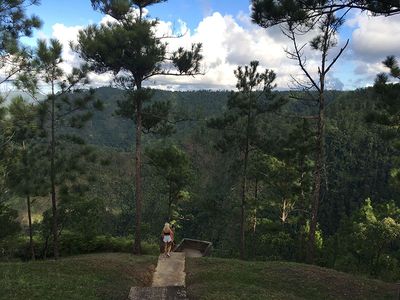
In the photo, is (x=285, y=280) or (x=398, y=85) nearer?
(x=398, y=85)

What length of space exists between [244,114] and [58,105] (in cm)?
1146

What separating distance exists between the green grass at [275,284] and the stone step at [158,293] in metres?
0.29

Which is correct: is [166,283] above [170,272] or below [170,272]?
above

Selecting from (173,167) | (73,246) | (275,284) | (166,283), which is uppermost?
(173,167)

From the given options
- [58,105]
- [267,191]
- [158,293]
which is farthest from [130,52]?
[267,191]

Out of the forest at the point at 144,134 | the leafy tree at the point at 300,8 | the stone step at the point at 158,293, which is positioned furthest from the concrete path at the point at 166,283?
the leafy tree at the point at 300,8

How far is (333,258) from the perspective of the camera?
3803cm

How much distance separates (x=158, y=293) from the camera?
11211 mm

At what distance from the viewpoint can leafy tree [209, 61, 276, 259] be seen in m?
24.1

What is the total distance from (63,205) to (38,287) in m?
13.5

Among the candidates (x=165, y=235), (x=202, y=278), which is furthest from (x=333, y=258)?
(x=202, y=278)

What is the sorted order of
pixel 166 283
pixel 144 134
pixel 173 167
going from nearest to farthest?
pixel 166 283, pixel 144 134, pixel 173 167

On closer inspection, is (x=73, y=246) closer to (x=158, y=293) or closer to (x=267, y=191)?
(x=158, y=293)

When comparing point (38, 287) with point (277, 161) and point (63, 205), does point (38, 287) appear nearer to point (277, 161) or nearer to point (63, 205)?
point (63, 205)
